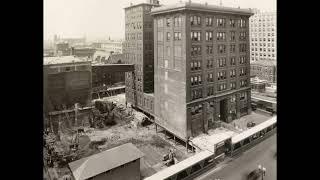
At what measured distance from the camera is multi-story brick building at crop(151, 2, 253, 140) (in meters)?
42.2

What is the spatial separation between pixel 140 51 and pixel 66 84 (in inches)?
767

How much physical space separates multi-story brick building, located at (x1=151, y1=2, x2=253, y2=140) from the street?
941 cm

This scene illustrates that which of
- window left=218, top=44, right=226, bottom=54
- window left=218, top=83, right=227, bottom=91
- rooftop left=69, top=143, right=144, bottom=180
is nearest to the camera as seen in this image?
rooftop left=69, top=143, right=144, bottom=180

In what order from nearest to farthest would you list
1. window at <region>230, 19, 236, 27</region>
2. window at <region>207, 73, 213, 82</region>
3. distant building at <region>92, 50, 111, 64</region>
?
window at <region>207, 73, 213, 82</region> < window at <region>230, 19, 236, 27</region> < distant building at <region>92, 50, 111, 64</region>

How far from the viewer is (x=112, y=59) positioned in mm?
80000

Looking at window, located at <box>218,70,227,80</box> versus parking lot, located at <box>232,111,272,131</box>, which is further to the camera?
parking lot, located at <box>232,111,272,131</box>

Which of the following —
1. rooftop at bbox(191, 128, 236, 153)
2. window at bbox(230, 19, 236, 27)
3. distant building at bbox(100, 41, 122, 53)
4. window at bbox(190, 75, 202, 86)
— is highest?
distant building at bbox(100, 41, 122, 53)

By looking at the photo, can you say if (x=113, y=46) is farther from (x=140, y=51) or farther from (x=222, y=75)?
(x=222, y=75)

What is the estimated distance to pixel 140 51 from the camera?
58.4m

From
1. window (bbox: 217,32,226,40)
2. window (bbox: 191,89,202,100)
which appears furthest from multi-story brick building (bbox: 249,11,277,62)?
window (bbox: 191,89,202,100)

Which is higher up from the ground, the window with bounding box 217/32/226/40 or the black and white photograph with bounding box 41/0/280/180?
the window with bounding box 217/32/226/40

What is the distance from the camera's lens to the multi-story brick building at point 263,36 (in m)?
78.3

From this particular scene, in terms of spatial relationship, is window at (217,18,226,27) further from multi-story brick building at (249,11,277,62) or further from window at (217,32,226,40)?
multi-story brick building at (249,11,277,62)
